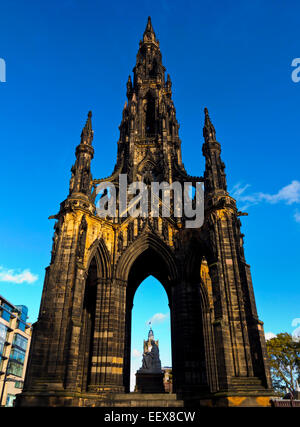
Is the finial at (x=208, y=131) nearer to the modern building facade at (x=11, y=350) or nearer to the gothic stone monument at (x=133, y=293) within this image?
the gothic stone monument at (x=133, y=293)

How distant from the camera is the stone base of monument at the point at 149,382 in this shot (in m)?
19.6

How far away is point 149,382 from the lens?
1983cm

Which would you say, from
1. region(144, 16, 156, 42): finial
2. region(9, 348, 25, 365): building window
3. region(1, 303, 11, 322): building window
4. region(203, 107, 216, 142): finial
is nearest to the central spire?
region(144, 16, 156, 42): finial

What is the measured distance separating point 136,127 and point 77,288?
16428 mm

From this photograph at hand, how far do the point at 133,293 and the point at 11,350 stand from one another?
3417 cm

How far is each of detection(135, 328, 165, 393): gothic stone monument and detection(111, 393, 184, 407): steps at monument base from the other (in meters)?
4.12

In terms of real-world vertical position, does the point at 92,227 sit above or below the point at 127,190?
below

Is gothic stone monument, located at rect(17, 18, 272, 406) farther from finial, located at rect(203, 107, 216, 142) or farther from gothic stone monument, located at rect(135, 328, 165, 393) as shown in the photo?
gothic stone monument, located at rect(135, 328, 165, 393)

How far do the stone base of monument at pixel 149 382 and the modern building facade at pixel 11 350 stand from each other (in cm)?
3215

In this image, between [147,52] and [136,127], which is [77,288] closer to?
[136,127]

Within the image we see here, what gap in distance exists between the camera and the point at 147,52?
35.1 metres
